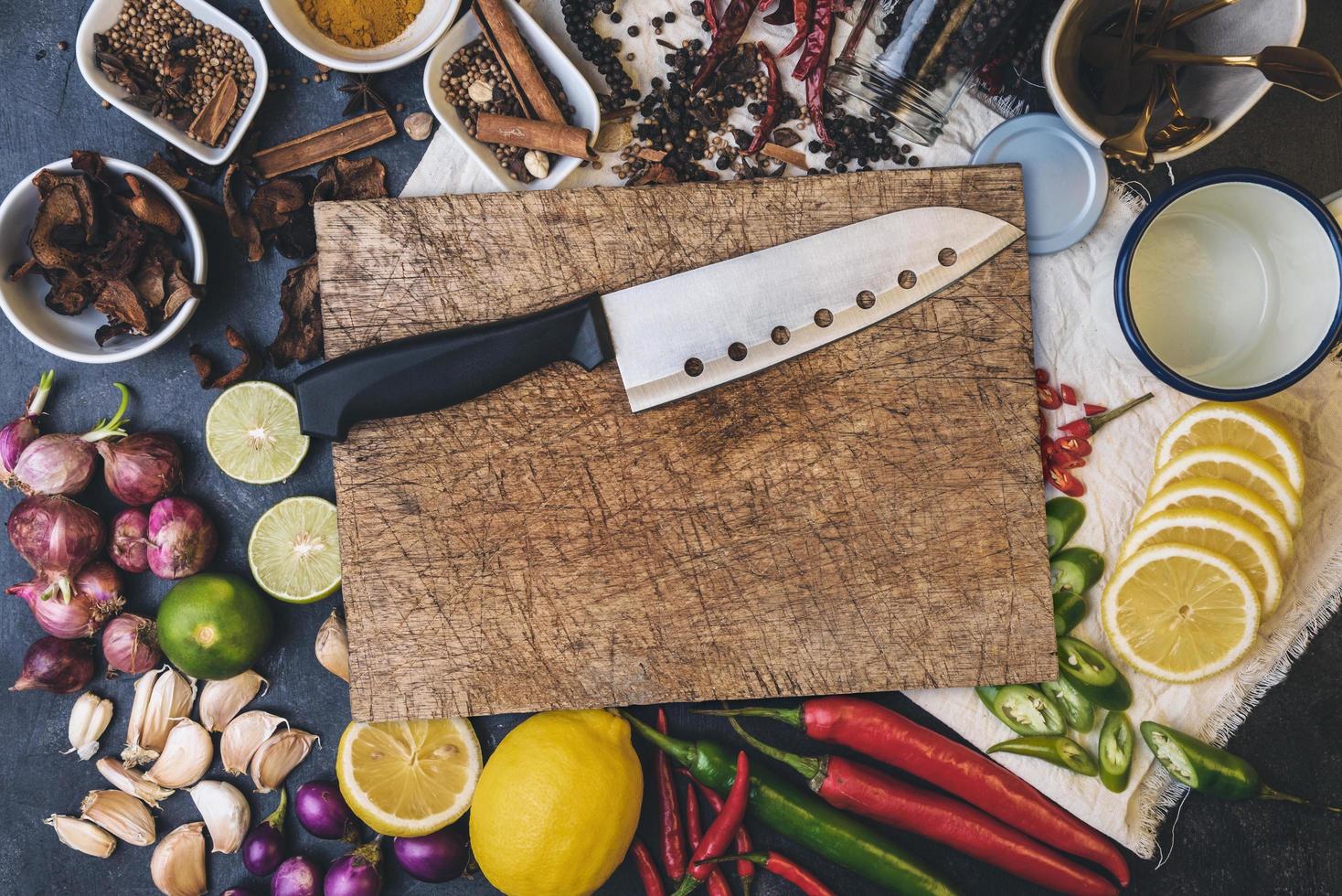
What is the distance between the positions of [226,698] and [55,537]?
1.23 feet

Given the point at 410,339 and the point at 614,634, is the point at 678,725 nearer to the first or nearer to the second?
the point at 614,634

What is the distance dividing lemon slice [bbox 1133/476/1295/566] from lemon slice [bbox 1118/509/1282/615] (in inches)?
0.7

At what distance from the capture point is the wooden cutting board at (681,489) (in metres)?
1.25

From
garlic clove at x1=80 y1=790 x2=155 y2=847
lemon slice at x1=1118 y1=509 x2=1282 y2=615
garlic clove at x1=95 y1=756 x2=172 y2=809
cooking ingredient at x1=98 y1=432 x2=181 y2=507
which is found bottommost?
garlic clove at x1=80 y1=790 x2=155 y2=847

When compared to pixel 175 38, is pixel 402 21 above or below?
above

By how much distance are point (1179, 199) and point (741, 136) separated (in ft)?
2.23

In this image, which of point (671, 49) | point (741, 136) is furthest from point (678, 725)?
point (671, 49)

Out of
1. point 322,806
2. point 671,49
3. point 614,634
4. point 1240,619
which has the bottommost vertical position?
point 322,806

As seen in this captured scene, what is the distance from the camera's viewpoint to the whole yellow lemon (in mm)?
1176

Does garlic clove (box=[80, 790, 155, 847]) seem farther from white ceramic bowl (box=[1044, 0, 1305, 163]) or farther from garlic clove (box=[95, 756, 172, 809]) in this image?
white ceramic bowl (box=[1044, 0, 1305, 163])

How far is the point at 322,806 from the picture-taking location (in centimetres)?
134

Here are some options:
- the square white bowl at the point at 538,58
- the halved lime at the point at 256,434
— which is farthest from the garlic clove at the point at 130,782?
the square white bowl at the point at 538,58

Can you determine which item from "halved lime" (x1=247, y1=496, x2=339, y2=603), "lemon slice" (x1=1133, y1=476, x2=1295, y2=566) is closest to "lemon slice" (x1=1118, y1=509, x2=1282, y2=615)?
"lemon slice" (x1=1133, y1=476, x2=1295, y2=566)

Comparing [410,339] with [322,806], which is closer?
[410,339]
